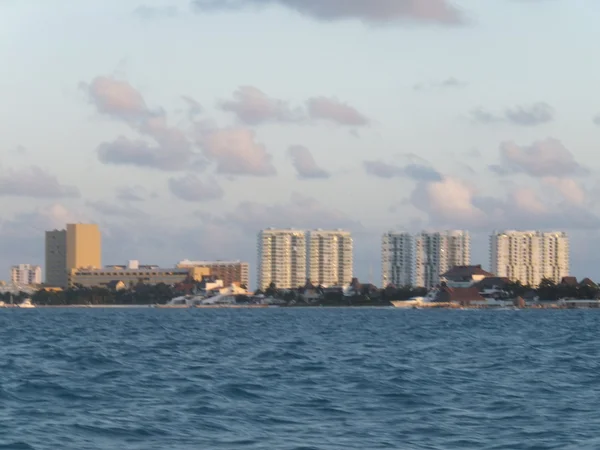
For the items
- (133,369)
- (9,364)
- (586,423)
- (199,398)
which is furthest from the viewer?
(9,364)

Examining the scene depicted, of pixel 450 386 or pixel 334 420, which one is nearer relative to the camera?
pixel 334 420

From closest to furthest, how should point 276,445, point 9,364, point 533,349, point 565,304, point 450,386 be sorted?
point 276,445, point 450,386, point 9,364, point 533,349, point 565,304

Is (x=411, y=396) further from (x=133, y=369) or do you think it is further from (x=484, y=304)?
(x=484, y=304)

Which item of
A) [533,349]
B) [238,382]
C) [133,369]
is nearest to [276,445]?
[238,382]

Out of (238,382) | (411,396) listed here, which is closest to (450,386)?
(411,396)

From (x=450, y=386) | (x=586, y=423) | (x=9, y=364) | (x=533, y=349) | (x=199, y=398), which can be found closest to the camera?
(x=586, y=423)

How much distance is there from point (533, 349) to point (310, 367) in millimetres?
14969

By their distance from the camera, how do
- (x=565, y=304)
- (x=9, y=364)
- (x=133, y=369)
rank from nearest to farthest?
(x=133, y=369), (x=9, y=364), (x=565, y=304)

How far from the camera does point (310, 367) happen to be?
3434cm

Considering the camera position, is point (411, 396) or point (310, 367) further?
point (310, 367)

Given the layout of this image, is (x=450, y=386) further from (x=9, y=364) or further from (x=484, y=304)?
(x=484, y=304)

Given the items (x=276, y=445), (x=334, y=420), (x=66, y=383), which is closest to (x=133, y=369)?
(x=66, y=383)

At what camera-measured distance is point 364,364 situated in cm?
3603

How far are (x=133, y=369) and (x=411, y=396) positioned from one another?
1007cm
